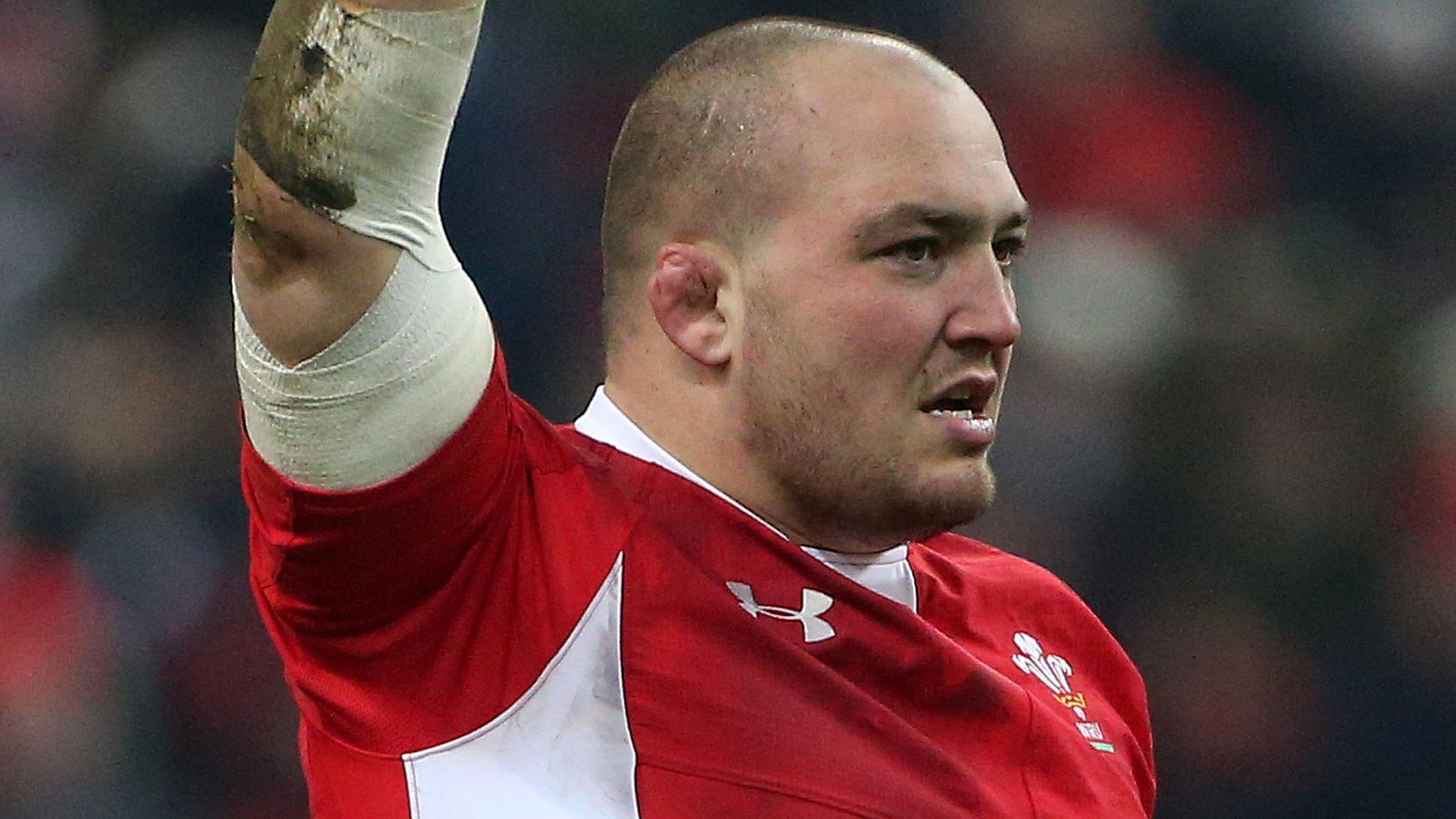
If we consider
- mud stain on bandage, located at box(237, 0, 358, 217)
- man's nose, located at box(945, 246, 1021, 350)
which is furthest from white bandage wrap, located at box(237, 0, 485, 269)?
man's nose, located at box(945, 246, 1021, 350)

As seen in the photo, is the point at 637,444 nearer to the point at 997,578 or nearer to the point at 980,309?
the point at 980,309

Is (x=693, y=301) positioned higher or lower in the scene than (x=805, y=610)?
higher

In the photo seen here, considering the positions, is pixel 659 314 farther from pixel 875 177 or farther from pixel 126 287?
pixel 126 287

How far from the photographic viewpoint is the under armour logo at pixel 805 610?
1.42 meters

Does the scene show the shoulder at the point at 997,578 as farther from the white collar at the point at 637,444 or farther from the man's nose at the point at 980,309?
the man's nose at the point at 980,309

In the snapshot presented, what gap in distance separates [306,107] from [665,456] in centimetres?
47

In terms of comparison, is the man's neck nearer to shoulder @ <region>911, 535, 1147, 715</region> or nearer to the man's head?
the man's head

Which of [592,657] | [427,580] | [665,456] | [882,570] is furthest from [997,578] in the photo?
[427,580]

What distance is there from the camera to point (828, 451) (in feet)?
4.83

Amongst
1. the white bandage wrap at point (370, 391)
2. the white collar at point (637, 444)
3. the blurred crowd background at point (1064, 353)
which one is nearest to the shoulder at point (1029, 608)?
the white collar at point (637, 444)

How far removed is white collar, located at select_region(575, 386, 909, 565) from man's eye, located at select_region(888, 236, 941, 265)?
233 millimetres

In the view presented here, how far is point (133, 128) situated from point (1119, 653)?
6.10 ft

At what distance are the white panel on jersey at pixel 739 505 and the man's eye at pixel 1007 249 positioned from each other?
0.86 feet

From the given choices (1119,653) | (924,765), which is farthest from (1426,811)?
(924,765)
